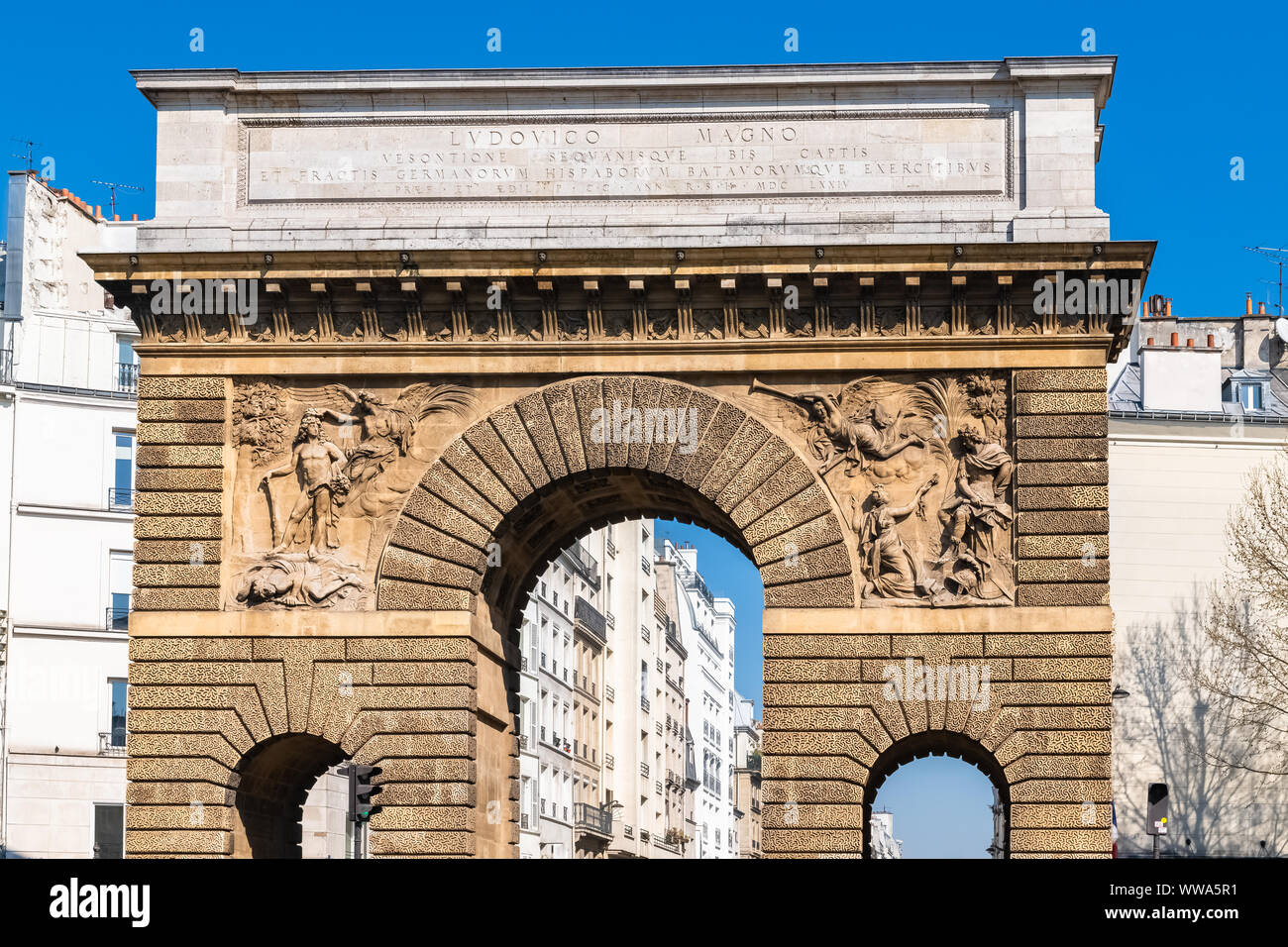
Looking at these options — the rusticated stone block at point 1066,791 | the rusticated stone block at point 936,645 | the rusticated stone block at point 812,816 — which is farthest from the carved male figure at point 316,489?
the rusticated stone block at point 1066,791

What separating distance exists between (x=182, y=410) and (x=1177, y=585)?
29126 millimetres

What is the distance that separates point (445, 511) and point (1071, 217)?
9.98 m

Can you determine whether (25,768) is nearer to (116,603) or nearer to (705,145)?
(116,603)

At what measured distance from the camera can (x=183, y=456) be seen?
31.8 metres

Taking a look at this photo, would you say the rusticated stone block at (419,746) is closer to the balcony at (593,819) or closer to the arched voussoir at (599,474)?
the arched voussoir at (599,474)

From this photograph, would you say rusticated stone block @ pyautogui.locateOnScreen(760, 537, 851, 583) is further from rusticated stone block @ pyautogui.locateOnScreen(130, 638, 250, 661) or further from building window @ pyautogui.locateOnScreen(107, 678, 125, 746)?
building window @ pyautogui.locateOnScreen(107, 678, 125, 746)

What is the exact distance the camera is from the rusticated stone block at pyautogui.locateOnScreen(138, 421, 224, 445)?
1251 inches

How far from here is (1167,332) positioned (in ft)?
201

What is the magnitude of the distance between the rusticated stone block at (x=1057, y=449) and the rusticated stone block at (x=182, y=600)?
11769mm

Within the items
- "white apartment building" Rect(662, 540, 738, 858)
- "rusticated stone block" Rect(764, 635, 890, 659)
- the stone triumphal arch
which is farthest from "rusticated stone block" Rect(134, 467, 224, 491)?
"white apartment building" Rect(662, 540, 738, 858)

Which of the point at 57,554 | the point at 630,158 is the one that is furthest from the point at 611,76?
the point at 57,554

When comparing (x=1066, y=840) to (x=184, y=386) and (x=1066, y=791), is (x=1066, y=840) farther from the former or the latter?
(x=184, y=386)

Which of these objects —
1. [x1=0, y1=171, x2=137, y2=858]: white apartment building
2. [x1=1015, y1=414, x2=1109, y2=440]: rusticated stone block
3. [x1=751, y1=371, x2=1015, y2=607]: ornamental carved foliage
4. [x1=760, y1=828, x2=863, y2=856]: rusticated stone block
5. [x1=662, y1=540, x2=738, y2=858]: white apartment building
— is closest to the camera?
[x1=760, y1=828, x2=863, y2=856]: rusticated stone block

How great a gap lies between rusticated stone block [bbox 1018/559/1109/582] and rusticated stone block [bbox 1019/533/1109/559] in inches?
2.8
